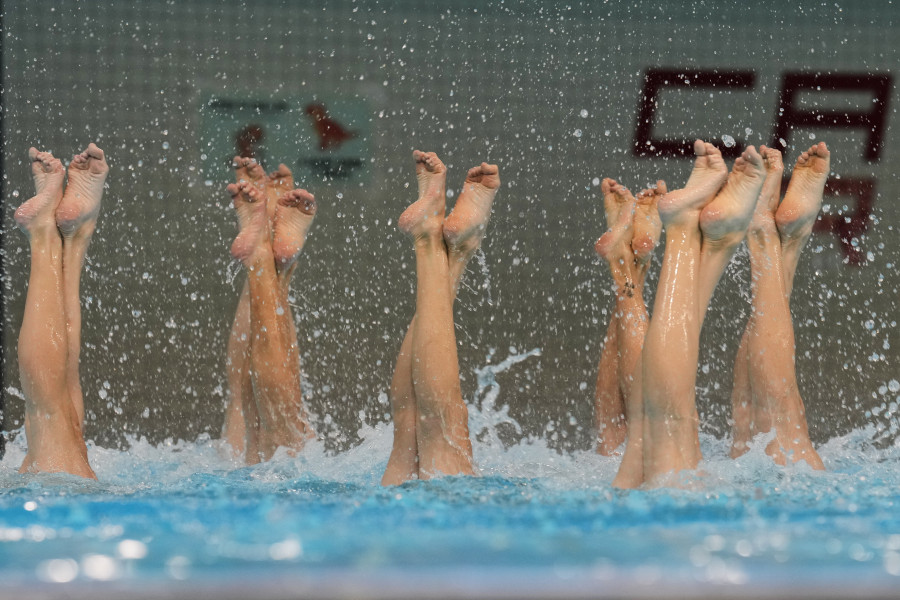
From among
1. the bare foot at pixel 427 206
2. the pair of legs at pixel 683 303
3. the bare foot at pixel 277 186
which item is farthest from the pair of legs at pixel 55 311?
the pair of legs at pixel 683 303

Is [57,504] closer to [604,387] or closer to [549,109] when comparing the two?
[604,387]

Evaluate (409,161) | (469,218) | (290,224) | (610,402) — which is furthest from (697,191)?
(409,161)

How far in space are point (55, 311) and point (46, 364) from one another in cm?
13

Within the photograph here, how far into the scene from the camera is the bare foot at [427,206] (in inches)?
99.2

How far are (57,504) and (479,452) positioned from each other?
1940 mm

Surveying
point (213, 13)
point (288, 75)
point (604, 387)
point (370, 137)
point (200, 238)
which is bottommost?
point (604, 387)

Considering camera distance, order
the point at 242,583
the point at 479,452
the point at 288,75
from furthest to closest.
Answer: the point at 288,75 → the point at 479,452 → the point at 242,583

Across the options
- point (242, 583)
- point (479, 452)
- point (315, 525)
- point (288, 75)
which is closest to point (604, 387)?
point (479, 452)

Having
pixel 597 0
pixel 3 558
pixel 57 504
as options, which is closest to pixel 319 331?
pixel 597 0

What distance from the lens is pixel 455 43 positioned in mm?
4859

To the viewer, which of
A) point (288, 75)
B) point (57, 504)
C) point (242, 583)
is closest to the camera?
point (242, 583)

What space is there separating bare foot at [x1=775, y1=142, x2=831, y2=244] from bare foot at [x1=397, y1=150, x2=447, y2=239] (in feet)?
3.13

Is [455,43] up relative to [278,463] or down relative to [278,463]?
up

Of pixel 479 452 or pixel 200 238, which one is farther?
pixel 200 238
